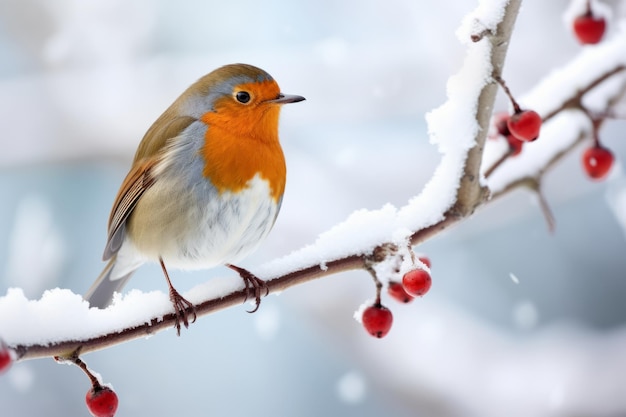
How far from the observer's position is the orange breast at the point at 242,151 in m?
2.42

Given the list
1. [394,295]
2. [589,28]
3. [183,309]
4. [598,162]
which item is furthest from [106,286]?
[589,28]

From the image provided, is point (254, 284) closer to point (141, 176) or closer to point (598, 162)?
point (141, 176)

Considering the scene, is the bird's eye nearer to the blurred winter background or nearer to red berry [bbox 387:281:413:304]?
red berry [bbox 387:281:413:304]

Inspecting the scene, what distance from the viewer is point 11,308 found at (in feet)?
5.25

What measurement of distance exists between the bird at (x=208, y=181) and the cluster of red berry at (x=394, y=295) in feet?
1.41

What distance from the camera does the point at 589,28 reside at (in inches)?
103

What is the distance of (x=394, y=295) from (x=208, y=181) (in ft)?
2.43

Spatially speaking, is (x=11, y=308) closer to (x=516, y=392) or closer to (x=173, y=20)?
(x=516, y=392)

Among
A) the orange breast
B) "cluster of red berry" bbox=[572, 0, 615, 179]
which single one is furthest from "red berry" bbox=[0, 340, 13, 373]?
"cluster of red berry" bbox=[572, 0, 615, 179]

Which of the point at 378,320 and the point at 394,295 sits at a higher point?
the point at 394,295

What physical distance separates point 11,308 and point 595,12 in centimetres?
222

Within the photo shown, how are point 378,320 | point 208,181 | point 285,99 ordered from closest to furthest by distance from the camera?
point 378,320 < point 208,181 < point 285,99

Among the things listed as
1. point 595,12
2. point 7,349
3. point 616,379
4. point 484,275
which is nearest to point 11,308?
point 7,349

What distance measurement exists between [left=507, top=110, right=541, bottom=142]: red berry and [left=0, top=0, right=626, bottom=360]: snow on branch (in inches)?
Result: 4.8
